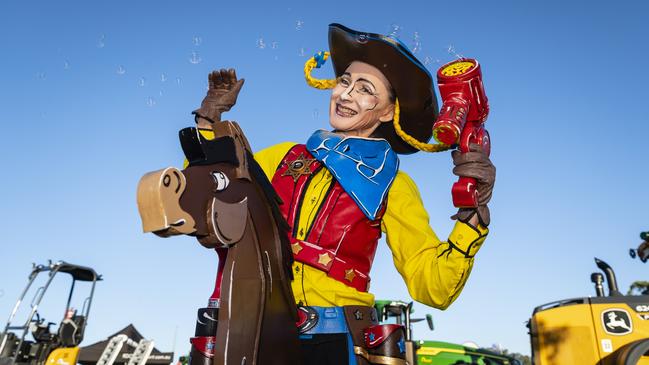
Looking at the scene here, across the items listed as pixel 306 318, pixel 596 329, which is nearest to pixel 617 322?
pixel 596 329

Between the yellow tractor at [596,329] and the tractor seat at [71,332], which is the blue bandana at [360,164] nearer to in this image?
the yellow tractor at [596,329]

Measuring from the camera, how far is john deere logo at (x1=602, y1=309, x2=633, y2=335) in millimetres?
5148

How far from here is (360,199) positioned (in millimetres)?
2363

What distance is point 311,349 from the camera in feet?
6.60

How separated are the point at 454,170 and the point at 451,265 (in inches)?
15.5

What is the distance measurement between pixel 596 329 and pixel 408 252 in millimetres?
3737

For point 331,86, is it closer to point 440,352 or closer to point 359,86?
point 359,86

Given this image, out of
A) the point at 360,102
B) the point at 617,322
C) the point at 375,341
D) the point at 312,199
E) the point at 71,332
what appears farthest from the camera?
the point at 71,332

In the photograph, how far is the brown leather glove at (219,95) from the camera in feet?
7.05

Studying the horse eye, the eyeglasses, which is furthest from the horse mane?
the eyeglasses

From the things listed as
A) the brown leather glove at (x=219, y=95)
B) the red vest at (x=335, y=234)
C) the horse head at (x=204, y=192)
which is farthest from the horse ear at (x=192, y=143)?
the red vest at (x=335, y=234)

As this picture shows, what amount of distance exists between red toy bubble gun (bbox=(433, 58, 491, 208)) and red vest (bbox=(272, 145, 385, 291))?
43cm

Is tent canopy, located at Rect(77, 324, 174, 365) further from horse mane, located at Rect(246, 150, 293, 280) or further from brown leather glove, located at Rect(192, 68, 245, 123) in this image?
horse mane, located at Rect(246, 150, 293, 280)

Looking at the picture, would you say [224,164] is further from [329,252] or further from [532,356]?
[532,356]
